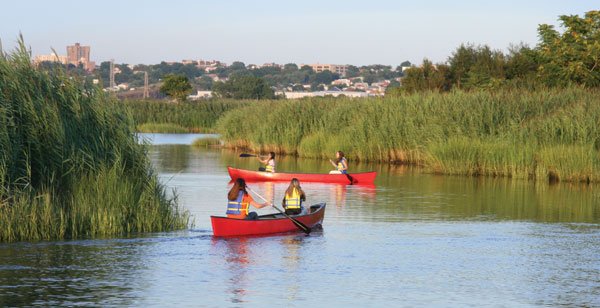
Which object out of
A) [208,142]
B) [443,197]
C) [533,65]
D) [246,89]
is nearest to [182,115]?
[208,142]

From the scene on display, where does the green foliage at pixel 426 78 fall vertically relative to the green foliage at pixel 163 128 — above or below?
above

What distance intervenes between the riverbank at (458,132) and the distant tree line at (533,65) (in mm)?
4784

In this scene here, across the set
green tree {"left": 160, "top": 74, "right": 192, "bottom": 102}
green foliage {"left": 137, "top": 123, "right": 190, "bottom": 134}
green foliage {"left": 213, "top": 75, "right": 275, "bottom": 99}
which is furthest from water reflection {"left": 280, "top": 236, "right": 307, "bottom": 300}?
green foliage {"left": 213, "top": 75, "right": 275, "bottom": 99}

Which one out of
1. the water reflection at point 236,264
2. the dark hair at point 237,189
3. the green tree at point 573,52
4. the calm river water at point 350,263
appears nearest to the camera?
the calm river water at point 350,263

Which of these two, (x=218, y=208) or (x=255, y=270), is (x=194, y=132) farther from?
(x=255, y=270)

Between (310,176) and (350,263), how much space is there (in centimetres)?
1614

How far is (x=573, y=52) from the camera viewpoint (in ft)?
152

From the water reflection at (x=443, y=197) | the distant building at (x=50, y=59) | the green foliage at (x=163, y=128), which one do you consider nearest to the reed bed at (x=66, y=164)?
the distant building at (x=50, y=59)

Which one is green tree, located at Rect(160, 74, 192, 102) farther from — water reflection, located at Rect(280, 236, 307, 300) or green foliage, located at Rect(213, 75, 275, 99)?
water reflection, located at Rect(280, 236, 307, 300)

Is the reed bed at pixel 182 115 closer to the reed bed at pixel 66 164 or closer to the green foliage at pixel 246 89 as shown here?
the green foliage at pixel 246 89

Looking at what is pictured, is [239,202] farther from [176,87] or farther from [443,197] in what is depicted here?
[176,87]

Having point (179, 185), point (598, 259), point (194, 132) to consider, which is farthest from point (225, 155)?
point (598, 259)

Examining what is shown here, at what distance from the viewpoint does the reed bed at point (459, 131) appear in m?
33.4

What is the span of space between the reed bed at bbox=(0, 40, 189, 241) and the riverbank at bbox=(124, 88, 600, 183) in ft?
54.4
